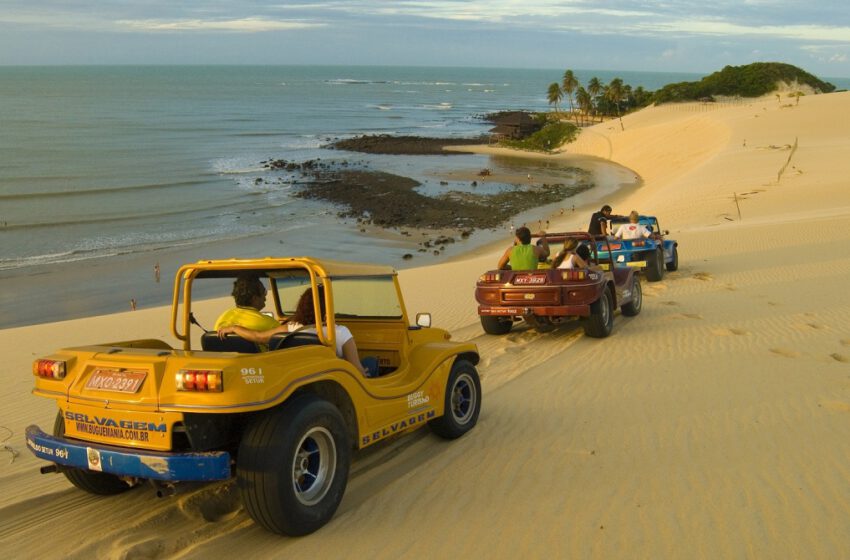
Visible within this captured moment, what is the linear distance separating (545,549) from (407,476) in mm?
1533

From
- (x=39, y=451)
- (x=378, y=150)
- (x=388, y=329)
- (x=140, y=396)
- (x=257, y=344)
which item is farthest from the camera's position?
(x=378, y=150)

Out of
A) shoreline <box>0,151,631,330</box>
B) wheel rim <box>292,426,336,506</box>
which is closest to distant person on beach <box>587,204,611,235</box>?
→ shoreline <box>0,151,631,330</box>

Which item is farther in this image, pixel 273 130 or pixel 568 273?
pixel 273 130

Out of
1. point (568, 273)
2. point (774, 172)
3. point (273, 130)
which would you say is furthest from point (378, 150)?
point (568, 273)

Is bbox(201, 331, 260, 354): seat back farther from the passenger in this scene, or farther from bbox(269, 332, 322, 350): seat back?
the passenger

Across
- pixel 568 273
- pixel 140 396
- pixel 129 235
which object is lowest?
pixel 129 235

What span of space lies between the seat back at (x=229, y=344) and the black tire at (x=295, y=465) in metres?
0.81

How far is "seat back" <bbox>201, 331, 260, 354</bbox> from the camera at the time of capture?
5719 mm

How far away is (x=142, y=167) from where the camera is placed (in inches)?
1917

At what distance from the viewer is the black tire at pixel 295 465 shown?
4734mm

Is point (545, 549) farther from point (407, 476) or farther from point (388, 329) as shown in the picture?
point (388, 329)

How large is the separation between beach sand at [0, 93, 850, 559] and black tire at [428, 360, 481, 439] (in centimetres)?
13

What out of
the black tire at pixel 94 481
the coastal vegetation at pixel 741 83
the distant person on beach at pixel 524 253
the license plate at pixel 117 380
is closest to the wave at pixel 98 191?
the distant person on beach at pixel 524 253

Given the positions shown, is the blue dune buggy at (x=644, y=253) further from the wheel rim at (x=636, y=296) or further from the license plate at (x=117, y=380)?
the license plate at (x=117, y=380)
